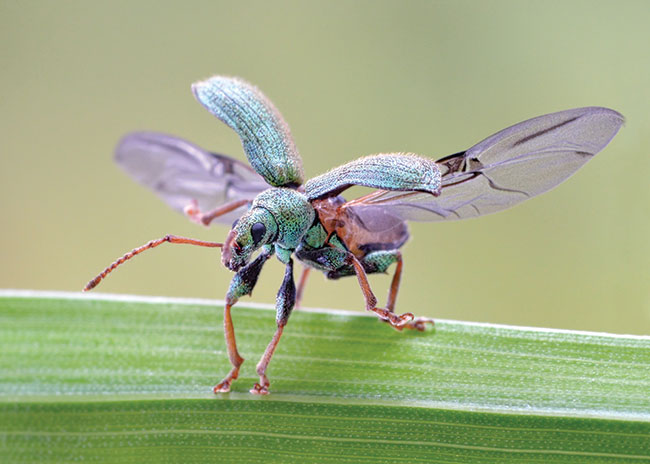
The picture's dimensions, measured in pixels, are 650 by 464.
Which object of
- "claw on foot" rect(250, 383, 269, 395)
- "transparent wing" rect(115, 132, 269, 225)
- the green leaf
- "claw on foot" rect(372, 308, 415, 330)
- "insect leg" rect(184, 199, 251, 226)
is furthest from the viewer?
"transparent wing" rect(115, 132, 269, 225)

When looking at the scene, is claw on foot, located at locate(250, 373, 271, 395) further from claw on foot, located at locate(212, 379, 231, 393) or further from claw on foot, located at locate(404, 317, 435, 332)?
claw on foot, located at locate(404, 317, 435, 332)

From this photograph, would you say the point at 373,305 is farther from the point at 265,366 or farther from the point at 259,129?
the point at 259,129

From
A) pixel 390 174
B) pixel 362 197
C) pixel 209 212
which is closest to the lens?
pixel 390 174

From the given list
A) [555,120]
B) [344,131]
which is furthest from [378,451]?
[344,131]

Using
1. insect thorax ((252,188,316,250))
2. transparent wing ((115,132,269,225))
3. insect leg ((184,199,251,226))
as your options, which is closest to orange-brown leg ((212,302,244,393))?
insect thorax ((252,188,316,250))

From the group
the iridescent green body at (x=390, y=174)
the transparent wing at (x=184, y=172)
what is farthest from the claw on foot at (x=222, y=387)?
the transparent wing at (x=184, y=172)

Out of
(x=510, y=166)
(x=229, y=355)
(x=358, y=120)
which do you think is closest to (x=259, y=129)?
(x=229, y=355)
